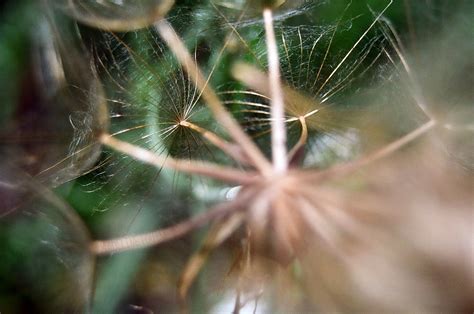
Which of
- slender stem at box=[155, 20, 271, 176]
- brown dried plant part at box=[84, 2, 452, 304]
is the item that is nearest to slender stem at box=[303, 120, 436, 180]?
brown dried plant part at box=[84, 2, 452, 304]

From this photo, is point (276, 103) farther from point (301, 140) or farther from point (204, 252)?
point (204, 252)

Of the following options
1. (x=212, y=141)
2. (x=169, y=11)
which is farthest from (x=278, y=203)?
(x=169, y=11)

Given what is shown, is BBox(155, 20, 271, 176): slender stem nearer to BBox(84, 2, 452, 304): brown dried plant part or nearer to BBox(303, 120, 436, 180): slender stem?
BBox(84, 2, 452, 304): brown dried plant part

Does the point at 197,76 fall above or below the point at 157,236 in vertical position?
above

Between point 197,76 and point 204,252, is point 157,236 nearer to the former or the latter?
point 204,252

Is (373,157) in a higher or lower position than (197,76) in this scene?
lower

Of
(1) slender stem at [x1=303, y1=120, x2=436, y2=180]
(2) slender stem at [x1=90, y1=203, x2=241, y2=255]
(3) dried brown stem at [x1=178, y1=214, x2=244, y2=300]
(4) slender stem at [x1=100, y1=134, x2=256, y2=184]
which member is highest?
(4) slender stem at [x1=100, y1=134, x2=256, y2=184]

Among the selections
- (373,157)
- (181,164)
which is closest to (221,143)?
(181,164)
